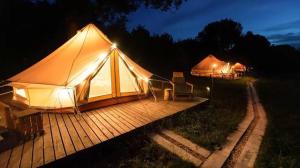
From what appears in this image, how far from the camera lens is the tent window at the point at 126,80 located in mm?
6254

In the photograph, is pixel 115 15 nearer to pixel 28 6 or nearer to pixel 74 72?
pixel 28 6

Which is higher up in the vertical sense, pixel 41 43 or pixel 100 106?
pixel 41 43

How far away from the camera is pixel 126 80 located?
21.1 feet

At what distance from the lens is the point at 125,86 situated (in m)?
6.38

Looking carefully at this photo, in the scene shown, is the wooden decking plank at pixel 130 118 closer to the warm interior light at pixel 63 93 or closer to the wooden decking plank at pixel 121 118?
the wooden decking plank at pixel 121 118

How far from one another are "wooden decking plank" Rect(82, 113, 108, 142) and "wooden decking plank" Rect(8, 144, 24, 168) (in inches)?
54.6

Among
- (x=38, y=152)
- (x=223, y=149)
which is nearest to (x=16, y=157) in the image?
(x=38, y=152)

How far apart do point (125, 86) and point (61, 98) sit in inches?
83.2

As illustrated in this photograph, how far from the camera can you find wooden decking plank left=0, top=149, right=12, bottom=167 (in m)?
2.92

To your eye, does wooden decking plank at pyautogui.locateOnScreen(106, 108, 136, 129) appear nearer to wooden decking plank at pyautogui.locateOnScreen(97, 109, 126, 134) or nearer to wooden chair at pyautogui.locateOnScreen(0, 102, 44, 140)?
wooden decking plank at pyautogui.locateOnScreen(97, 109, 126, 134)

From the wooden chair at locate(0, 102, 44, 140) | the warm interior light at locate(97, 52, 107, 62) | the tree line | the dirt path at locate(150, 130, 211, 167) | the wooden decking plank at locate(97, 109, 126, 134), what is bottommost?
the dirt path at locate(150, 130, 211, 167)

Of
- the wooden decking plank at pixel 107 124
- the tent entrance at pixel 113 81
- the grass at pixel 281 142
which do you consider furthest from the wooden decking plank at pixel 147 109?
the grass at pixel 281 142

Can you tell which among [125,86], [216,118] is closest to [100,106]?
[125,86]

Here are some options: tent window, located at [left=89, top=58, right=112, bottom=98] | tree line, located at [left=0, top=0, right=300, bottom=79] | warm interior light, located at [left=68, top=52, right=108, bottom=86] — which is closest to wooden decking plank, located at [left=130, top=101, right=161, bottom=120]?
tent window, located at [left=89, top=58, right=112, bottom=98]
